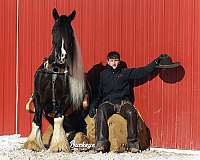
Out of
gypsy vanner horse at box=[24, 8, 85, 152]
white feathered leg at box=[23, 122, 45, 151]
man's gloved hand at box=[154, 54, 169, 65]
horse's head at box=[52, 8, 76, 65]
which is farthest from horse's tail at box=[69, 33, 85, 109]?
man's gloved hand at box=[154, 54, 169, 65]

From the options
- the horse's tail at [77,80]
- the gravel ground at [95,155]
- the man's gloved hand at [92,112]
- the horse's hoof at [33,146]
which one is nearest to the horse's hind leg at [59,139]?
the gravel ground at [95,155]

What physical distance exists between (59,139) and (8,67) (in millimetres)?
2425

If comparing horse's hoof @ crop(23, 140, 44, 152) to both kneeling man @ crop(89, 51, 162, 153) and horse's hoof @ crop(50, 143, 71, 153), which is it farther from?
kneeling man @ crop(89, 51, 162, 153)

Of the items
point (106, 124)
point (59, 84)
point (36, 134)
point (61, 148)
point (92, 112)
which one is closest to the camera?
point (61, 148)

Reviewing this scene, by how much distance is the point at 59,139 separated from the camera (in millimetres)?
8023

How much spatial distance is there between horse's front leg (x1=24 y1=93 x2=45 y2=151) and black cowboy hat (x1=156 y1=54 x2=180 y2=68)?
1.97m

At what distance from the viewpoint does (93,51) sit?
29.7 ft

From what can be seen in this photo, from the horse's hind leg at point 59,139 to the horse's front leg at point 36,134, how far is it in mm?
258

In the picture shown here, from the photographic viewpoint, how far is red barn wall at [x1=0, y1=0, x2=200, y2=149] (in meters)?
8.15

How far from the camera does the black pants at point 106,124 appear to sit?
26.1 ft

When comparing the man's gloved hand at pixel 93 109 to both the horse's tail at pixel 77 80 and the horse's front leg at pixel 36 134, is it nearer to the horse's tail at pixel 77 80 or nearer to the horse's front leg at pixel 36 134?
the horse's tail at pixel 77 80

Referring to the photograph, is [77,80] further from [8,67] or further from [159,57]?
[8,67]

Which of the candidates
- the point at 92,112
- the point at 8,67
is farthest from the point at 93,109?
the point at 8,67

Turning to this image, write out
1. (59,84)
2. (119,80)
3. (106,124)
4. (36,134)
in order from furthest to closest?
1. (119,80)
2. (36,134)
3. (59,84)
4. (106,124)
